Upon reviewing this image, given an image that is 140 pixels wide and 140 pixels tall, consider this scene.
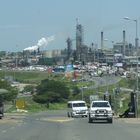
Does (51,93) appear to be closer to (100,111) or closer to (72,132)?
(100,111)

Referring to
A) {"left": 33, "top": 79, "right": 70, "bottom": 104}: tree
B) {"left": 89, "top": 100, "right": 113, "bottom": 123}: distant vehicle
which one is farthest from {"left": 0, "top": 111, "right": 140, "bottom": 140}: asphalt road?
{"left": 33, "top": 79, "right": 70, "bottom": 104}: tree

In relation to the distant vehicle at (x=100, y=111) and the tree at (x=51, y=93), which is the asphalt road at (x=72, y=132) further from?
the tree at (x=51, y=93)

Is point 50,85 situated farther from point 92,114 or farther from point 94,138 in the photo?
point 94,138

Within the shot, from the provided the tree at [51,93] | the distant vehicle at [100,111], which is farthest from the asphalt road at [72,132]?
the tree at [51,93]

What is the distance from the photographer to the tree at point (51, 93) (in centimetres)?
14338

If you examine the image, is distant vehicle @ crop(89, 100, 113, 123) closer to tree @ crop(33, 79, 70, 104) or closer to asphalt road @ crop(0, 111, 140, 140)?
asphalt road @ crop(0, 111, 140, 140)

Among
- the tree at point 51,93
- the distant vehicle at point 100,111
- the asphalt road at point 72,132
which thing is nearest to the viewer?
the asphalt road at point 72,132

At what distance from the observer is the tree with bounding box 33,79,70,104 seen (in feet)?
470

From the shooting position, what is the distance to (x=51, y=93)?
145 meters

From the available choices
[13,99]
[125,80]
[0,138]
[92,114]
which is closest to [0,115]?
[92,114]

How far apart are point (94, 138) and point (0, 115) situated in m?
39.2

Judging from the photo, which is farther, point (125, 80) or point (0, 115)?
point (125, 80)

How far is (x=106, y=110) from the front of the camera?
5316 cm

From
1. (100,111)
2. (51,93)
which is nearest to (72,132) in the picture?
(100,111)
